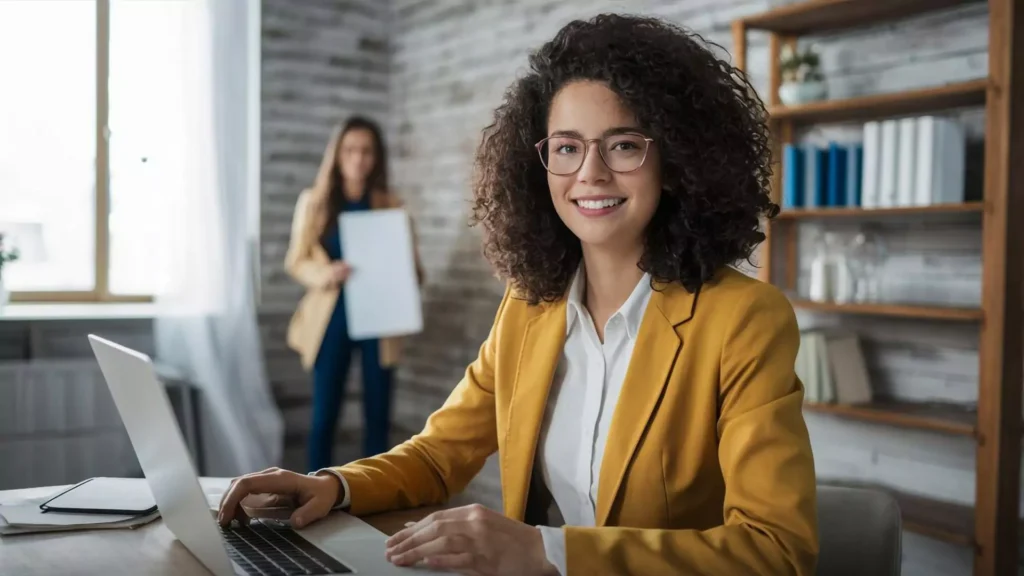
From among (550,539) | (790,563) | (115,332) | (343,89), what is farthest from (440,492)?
(343,89)

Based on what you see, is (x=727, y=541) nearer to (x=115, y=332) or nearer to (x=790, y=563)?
(x=790, y=563)

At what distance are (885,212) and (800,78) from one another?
533mm

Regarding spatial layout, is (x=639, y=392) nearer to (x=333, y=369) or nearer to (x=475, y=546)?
(x=475, y=546)

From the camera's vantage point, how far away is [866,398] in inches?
110

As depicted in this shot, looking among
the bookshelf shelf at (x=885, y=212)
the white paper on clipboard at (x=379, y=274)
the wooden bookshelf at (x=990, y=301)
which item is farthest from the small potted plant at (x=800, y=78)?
the white paper on clipboard at (x=379, y=274)

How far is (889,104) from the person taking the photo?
104 inches

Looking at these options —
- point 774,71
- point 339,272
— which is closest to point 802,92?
point 774,71

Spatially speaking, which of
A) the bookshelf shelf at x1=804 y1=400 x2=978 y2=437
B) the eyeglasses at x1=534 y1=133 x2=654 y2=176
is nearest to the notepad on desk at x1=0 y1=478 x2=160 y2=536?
the eyeglasses at x1=534 y1=133 x2=654 y2=176

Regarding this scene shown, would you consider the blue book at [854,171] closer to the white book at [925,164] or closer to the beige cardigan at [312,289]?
the white book at [925,164]

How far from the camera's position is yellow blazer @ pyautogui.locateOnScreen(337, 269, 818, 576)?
3.37ft

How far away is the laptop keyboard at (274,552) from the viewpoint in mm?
983

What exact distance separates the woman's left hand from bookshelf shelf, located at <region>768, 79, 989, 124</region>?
6.48ft

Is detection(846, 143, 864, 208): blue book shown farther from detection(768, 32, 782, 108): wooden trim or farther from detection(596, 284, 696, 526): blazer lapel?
detection(596, 284, 696, 526): blazer lapel

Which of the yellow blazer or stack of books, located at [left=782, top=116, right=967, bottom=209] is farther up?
stack of books, located at [left=782, top=116, right=967, bottom=209]
